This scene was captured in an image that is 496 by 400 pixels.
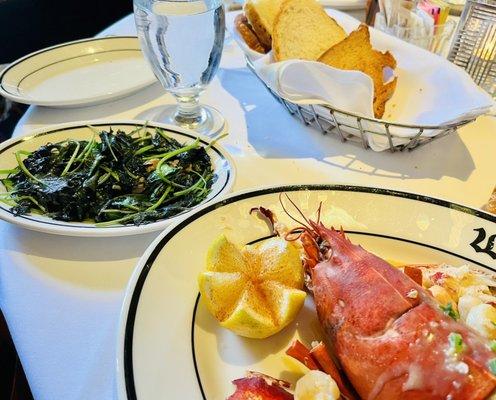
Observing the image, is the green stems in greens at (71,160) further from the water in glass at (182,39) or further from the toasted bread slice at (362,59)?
the toasted bread slice at (362,59)

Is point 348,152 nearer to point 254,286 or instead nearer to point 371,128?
point 371,128

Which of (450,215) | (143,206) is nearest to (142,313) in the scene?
(143,206)

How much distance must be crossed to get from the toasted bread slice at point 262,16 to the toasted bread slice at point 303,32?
0.04 meters

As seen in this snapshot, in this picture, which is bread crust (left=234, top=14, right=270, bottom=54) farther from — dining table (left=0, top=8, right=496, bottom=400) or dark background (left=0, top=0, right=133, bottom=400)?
dark background (left=0, top=0, right=133, bottom=400)

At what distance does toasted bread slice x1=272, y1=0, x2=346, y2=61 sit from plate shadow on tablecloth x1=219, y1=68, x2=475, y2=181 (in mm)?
160

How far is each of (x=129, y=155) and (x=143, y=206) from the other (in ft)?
0.53

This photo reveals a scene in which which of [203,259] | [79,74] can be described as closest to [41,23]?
[79,74]

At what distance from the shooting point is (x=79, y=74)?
1.50 metres

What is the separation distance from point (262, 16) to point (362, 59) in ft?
1.04

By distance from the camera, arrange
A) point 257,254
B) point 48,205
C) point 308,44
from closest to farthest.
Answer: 1. point 257,254
2. point 48,205
3. point 308,44

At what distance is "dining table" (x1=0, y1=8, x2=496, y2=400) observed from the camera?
0.76m

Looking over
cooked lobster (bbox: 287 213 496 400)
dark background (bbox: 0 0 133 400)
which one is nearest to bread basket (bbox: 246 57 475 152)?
cooked lobster (bbox: 287 213 496 400)

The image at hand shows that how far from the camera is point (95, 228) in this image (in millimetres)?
892

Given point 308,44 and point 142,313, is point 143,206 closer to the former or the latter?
point 142,313
